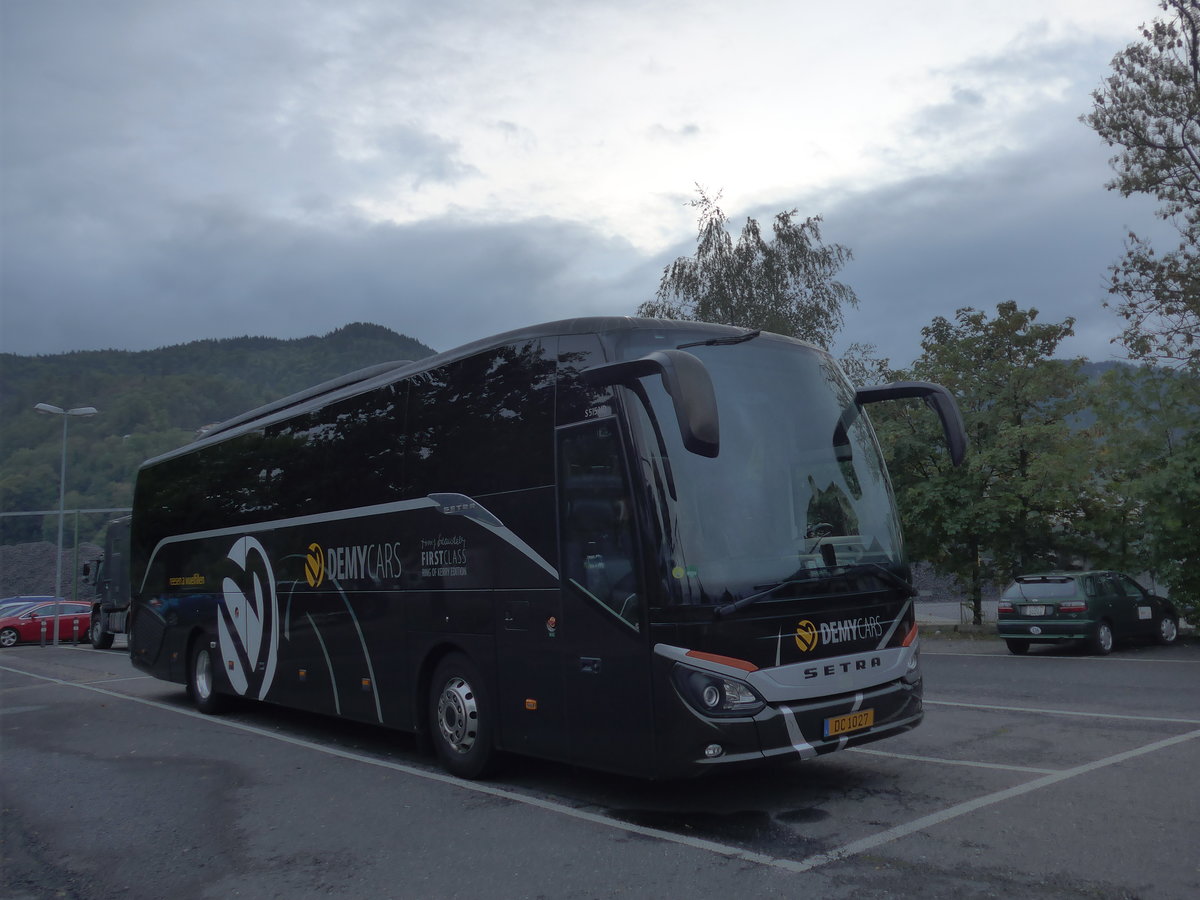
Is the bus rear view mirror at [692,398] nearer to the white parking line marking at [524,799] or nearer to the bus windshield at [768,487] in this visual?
the bus windshield at [768,487]

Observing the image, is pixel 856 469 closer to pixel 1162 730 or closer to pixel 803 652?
pixel 803 652

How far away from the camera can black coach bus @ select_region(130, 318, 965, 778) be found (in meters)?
6.56

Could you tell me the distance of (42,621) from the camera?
35.6m

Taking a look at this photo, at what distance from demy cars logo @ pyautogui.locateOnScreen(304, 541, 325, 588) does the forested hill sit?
15.6 m

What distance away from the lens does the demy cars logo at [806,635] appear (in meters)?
6.79

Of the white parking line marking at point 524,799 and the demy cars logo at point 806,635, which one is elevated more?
the demy cars logo at point 806,635

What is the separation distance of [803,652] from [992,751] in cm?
310

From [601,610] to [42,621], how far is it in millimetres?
34605

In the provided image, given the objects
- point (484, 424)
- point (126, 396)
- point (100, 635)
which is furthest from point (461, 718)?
point (126, 396)

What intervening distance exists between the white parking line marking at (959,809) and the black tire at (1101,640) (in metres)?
9.88

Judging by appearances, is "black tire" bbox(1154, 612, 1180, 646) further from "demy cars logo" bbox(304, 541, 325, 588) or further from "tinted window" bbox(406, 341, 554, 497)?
"tinted window" bbox(406, 341, 554, 497)

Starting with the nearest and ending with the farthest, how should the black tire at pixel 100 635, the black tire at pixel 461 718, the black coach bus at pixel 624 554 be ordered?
the black coach bus at pixel 624 554 < the black tire at pixel 461 718 < the black tire at pixel 100 635

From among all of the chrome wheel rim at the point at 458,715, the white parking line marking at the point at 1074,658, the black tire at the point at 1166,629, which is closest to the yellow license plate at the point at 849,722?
the chrome wheel rim at the point at 458,715

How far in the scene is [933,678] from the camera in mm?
15023
